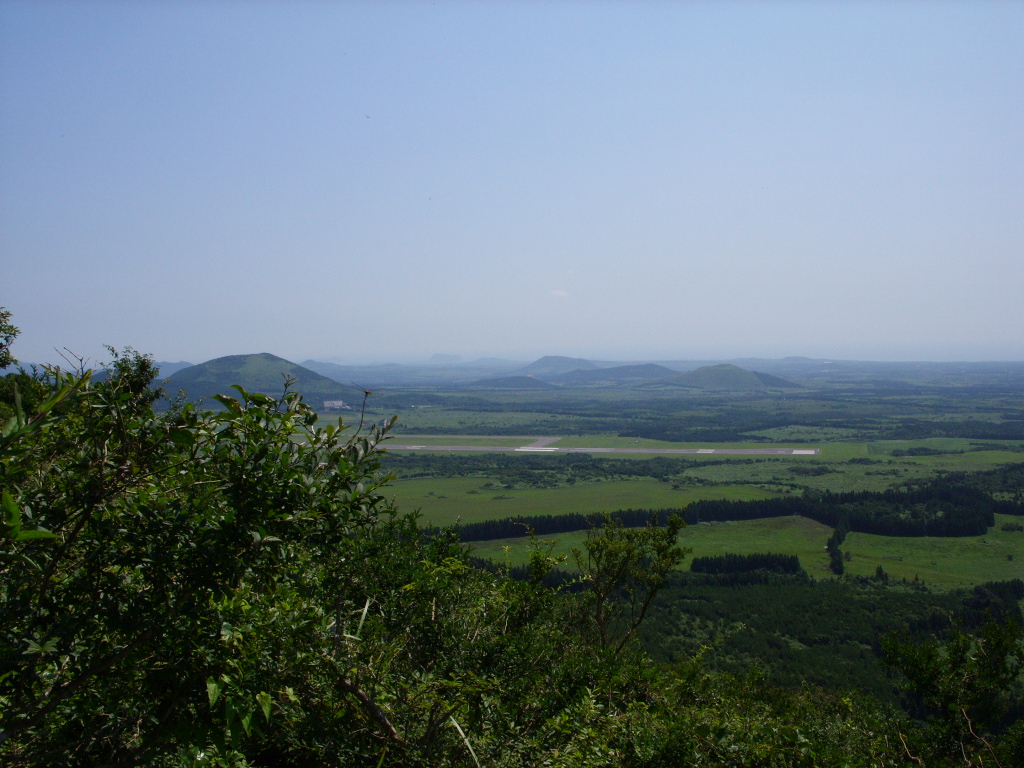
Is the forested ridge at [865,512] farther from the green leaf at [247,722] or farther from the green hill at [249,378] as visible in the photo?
the green hill at [249,378]

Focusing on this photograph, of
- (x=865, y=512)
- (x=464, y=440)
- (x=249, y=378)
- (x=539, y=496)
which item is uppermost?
(x=249, y=378)

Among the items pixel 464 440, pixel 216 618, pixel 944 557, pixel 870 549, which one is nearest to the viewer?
pixel 216 618

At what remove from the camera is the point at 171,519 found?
2.50 metres

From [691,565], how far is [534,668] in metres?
41.6

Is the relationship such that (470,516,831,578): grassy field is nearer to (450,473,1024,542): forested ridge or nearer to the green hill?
(450,473,1024,542): forested ridge

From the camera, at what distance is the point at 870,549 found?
158ft

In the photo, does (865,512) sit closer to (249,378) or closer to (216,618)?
(216,618)

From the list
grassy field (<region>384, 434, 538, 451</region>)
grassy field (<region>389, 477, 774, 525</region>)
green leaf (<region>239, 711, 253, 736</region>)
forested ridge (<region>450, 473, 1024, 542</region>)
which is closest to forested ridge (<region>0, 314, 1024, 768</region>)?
green leaf (<region>239, 711, 253, 736</region>)

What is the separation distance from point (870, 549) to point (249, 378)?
13824cm

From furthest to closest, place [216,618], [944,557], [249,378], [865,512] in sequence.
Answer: [249,378], [865,512], [944,557], [216,618]

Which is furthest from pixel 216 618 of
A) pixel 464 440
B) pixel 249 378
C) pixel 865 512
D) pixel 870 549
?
pixel 249 378

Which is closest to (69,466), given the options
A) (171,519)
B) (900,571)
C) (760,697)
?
(171,519)

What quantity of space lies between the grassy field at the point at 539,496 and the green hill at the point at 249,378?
133ft

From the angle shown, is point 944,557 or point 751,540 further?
point 751,540
